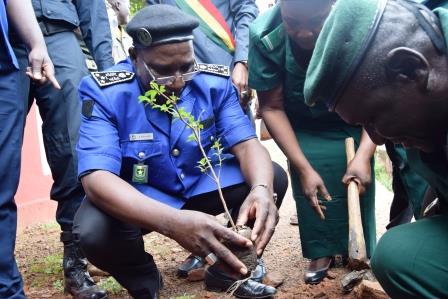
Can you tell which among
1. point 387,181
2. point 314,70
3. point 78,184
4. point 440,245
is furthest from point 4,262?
point 387,181

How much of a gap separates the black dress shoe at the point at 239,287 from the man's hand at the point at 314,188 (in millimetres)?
460

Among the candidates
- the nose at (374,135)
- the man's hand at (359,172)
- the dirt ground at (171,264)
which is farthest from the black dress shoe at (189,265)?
the nose at (374,135)

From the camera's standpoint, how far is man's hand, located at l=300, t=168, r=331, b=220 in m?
2.99

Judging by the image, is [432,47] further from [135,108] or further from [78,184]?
[78,184]

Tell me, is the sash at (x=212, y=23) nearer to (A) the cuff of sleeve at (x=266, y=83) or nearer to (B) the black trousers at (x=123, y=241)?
(A) the cuff of sleeve at (x=266, y=83)

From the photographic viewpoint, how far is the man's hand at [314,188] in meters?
2.99

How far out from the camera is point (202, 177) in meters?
2.98

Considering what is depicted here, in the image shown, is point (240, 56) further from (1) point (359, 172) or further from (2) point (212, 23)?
(1) point (359, 172)

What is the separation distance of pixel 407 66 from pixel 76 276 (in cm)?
212

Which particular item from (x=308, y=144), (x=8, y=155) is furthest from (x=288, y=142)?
(x=8, y=155)

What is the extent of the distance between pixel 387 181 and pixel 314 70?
18.0 ft

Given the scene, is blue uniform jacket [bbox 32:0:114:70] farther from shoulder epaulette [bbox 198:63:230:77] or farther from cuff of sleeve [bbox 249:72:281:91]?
cuff of sleeve [bbox 249:72:281:91]

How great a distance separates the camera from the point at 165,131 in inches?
114

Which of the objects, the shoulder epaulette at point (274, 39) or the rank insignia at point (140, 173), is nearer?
the rank insignia at point (140, 173)
